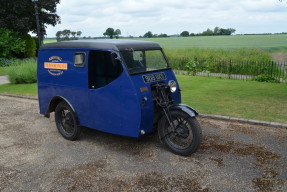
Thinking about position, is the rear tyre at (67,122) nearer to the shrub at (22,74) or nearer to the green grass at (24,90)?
the green grass at (24,90)

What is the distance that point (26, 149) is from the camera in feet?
19.0

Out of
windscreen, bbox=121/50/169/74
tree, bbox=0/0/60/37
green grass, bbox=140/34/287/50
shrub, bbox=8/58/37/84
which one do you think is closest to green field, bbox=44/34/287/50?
green grass, bbox=140/34/287/50

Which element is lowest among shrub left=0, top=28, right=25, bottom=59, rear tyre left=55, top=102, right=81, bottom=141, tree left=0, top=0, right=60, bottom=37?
rear tyre left=55, top=102, right=81, bottom=141

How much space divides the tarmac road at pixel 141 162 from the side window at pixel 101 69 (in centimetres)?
141

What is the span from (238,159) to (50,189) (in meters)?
3.34

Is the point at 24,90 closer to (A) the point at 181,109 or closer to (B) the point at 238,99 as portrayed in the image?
(B) the point at 238,99

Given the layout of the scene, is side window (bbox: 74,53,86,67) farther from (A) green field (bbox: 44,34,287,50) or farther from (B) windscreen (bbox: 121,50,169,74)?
(A) green field (bbox: 44,34,287,50)

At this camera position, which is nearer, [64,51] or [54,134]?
[64,51]

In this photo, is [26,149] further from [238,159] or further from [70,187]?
[238,159]

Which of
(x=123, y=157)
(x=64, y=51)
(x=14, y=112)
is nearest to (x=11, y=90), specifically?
(x=14, y=112)

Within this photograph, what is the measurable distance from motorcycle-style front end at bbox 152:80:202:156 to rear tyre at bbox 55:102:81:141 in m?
1.89

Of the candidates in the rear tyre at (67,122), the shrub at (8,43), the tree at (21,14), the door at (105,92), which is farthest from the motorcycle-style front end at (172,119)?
the tree at (21,14)

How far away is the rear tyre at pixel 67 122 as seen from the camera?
6.02 m

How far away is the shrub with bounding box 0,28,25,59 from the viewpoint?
26.7 m
